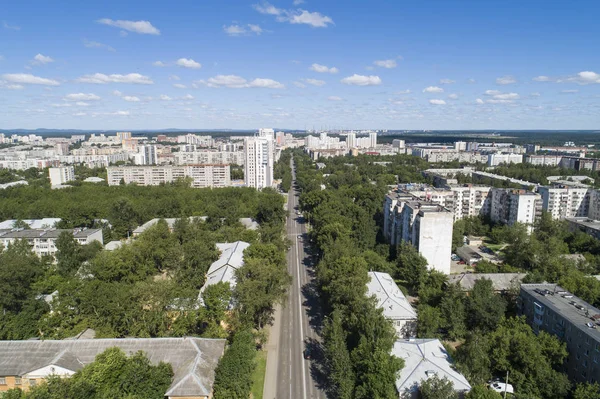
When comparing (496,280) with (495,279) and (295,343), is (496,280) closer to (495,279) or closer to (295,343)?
(495,279)

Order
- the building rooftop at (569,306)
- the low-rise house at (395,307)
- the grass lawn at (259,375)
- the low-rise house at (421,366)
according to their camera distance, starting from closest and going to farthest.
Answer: the low-rise house at (421,366) → the grass lawn at (259,375) → the building rooftop at (569,306) → the low-rise house at (395,307)

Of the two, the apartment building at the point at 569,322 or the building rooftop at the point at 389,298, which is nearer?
the apartment building at the point at 569,322

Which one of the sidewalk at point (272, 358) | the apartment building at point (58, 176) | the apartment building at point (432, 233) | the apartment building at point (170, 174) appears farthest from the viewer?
the apartment building at point (170, 174)

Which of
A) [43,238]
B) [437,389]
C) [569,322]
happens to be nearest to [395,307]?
[437,389]

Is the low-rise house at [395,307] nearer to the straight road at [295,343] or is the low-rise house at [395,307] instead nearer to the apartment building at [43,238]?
the straight road at [295,343]

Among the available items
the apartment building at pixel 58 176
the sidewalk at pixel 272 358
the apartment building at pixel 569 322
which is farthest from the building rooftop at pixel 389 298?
the apartment building at pixel 58 176

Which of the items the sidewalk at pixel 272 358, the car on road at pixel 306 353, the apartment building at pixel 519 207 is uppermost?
the apartment building at pixel 519 207

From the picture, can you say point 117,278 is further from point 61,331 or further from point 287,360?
point 287,360

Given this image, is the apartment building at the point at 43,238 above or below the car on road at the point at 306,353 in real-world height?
above

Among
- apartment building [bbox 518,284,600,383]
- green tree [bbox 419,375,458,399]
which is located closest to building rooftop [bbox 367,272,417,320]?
green tree [bbox 419,375,458,399]
